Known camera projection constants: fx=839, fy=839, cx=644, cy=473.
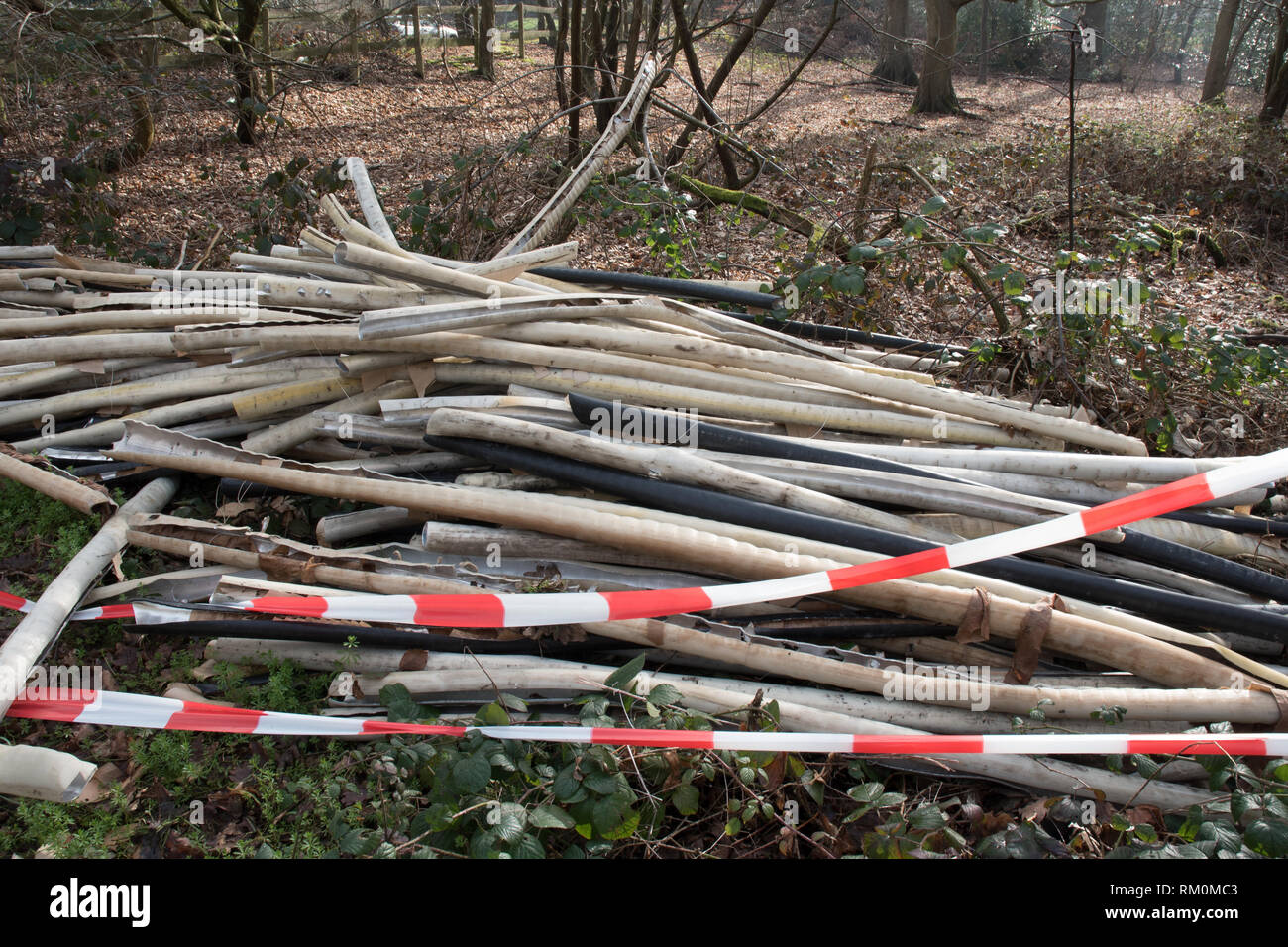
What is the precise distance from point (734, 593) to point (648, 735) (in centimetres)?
60

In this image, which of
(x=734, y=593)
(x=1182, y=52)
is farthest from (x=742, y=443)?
(x=1182, y=52)

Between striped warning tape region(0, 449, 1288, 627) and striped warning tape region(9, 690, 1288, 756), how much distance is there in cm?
37

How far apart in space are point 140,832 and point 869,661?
2.55m

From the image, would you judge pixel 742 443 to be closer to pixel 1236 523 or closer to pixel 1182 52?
pixel 1236 523

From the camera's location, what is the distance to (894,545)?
132 inches

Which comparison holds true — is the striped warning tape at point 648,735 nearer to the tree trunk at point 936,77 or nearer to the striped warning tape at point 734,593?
the striped warning tape at point 734,593

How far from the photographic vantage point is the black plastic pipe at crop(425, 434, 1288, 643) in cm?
326

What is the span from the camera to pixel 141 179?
1043 cm

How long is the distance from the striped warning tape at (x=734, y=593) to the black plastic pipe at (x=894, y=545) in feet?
0.99


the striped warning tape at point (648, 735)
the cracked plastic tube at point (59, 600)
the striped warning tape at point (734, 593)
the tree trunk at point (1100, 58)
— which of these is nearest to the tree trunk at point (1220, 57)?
the tree trunk at point (1100, 58)

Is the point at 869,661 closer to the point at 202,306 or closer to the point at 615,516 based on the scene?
the point at 615,516

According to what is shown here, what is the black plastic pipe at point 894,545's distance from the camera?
Answer: 3258 mm

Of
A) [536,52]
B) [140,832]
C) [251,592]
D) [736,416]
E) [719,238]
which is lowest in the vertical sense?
[140,832]

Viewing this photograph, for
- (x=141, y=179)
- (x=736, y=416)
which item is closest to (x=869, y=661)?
(x=736, y=416)
